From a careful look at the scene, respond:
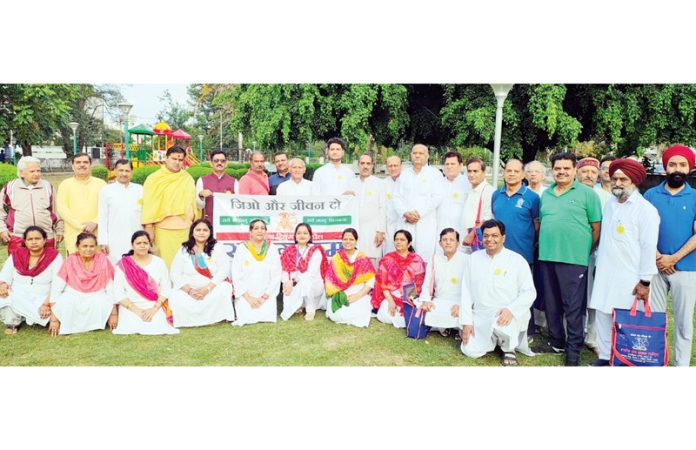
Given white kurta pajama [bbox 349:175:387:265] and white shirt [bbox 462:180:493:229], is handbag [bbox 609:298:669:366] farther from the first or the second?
white kurta pajama [bbox 349:175:387:265]

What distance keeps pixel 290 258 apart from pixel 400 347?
1.60 meters

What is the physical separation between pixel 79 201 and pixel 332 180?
8.84 feet

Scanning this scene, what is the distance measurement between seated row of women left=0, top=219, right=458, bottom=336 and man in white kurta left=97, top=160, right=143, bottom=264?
48 centimetres

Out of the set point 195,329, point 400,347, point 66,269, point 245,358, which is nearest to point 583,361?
point 400,347

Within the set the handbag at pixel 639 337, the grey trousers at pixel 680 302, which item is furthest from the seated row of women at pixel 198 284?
the grey trousers at pixel 680 302

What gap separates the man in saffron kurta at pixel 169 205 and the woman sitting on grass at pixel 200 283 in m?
0.40

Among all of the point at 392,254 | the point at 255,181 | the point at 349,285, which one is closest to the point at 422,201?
the point at 392,254

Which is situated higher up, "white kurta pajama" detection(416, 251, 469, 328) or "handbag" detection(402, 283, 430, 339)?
"white kurta pajama" detection(416, 251, 469, 328)

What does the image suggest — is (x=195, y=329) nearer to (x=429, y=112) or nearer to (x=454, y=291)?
(x=454, y=291)

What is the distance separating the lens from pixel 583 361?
4.29 meters

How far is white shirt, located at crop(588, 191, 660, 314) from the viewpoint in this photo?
3.79 metres

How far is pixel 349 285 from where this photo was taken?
514 cm

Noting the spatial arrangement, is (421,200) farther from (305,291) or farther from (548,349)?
(548,349)

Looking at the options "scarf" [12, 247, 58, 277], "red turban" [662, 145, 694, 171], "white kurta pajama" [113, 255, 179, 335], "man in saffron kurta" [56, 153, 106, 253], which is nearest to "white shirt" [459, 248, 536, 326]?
"red turban" [662, 145, 694, 171]
